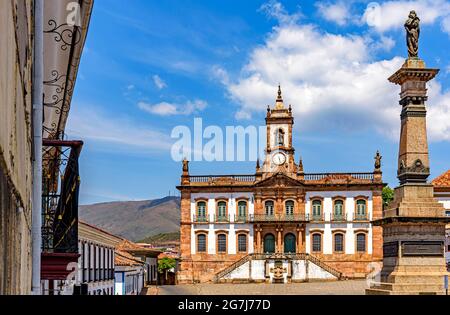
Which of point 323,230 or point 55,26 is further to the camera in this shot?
point 323,230

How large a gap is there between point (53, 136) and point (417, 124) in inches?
613

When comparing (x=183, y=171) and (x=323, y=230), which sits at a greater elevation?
(x=183, y=171)

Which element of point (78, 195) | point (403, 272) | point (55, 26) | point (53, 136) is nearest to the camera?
point (55, 26)

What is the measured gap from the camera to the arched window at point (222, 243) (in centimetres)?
5319

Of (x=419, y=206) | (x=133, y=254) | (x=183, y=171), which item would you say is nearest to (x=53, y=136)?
(x=419, y=206)

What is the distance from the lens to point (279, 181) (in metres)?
53.2

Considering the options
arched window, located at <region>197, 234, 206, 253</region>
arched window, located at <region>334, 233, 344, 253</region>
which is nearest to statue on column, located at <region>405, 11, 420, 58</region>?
arched window, located at <region>334, 233, 344, 253</region>

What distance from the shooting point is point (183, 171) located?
5341 centimetres

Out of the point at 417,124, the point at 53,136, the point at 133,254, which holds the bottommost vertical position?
the point at 133,254

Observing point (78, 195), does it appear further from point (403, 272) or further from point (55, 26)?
point (403, 272)

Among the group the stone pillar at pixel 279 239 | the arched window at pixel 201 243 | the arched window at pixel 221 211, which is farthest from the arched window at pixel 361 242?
the arched window at pixel 201 243

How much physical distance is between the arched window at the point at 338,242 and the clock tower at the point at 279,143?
5.45m

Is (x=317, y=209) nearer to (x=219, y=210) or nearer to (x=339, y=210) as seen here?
(x=339, y=210)

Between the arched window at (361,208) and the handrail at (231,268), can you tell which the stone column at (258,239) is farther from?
the arched window at (361,208)
